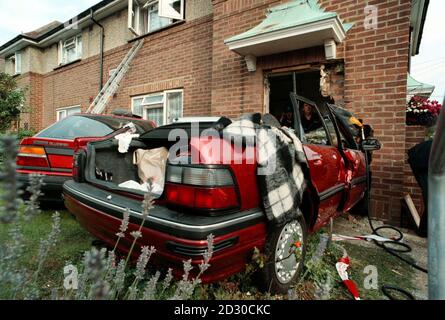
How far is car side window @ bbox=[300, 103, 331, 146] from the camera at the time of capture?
285 centimetres

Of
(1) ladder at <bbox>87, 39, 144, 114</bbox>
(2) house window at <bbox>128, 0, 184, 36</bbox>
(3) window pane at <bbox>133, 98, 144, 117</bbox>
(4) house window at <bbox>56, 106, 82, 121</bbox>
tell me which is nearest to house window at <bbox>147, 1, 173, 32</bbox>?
(2) house window at <bbox>128, 0, 184, 36</bbox>

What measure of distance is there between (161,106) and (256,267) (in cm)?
676

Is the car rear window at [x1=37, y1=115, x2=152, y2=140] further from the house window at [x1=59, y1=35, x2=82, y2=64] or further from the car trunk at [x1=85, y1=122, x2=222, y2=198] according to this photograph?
the house window at [x1=59, y1=35, x2=82, y2=64]

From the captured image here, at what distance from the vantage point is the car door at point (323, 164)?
2367 mm

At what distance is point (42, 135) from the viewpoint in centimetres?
353

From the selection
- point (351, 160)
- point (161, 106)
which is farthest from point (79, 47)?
point (351, 160)

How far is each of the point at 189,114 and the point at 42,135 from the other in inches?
152

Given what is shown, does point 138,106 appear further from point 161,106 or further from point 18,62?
point 18,62

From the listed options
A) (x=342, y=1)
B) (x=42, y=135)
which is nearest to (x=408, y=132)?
(x=342, y=1)

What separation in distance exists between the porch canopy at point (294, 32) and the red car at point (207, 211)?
226cm

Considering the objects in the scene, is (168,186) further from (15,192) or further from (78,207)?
(78,207)

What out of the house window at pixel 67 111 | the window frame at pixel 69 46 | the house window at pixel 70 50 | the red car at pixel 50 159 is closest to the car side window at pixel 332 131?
the red car at pixel 50 159

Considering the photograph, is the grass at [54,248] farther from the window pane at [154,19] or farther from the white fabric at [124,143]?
the window pane at [154,19]

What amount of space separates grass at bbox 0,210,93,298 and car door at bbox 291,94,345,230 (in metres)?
2.26
